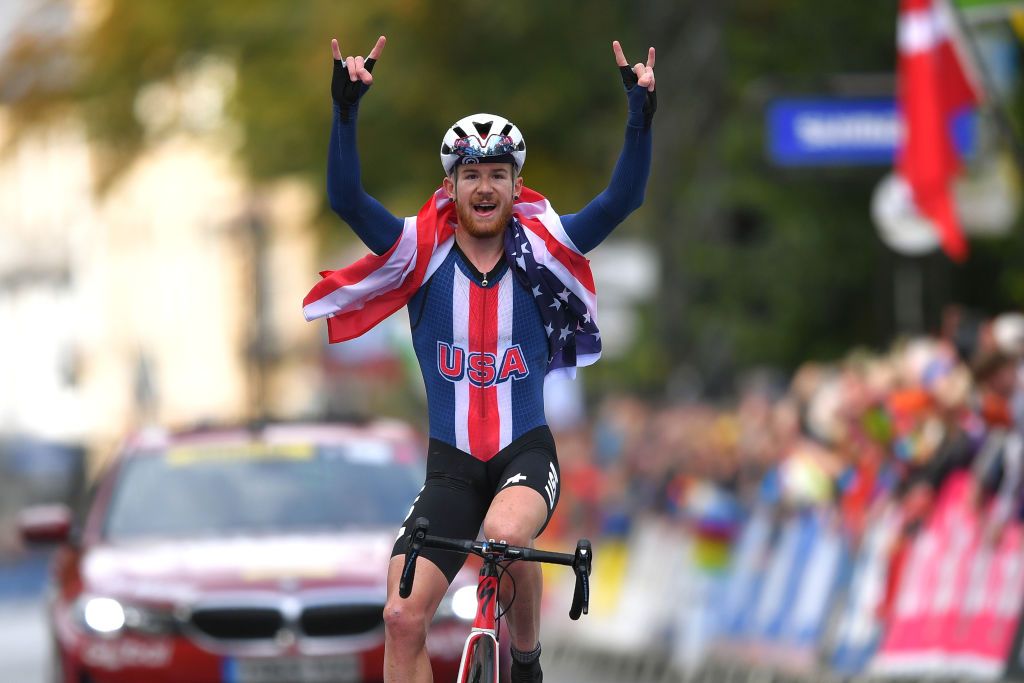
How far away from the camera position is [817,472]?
16.1 meters

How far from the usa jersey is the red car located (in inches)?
110

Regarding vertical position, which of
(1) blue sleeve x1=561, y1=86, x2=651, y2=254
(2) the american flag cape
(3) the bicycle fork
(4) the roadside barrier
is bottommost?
(4) the roadside barrier

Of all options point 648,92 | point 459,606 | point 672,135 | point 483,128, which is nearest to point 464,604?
point 459,606

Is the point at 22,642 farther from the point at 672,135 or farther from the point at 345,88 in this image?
the point at 345,88

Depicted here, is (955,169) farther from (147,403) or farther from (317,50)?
(147,403)

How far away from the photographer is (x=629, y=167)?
7.70m

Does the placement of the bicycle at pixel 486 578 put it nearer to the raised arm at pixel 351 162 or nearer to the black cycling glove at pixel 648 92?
the raised arm at pixel 351 162

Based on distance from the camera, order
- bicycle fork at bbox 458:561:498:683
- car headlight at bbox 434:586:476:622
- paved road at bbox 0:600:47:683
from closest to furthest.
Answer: bicycle fork at bbox 458:561:498:683
car headlight at bbox 434:586:476:622
paved road at bbox 0:600:47:683

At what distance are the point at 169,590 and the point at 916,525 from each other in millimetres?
4985

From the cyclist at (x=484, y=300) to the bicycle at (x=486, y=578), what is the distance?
0.61 ft

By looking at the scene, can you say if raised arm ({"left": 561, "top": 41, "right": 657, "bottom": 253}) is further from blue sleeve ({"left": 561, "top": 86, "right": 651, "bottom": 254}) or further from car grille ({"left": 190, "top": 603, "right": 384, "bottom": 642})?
car grille ({"left": 190, "top": 603, "right": 384, "bottom": 642})

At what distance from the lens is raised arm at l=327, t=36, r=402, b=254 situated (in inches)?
293

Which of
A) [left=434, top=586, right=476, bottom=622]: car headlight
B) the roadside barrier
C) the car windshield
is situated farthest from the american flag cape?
the roadside barrier

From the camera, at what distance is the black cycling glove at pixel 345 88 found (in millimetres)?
7418
